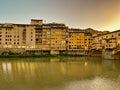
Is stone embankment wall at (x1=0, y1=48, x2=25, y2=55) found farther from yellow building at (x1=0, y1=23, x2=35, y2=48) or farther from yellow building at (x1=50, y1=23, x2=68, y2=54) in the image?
yellow building at (x1=50, y1=23, x2=68, y2=54)

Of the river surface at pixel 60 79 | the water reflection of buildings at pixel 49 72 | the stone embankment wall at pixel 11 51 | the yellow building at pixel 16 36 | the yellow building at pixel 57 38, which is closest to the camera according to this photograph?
the river surface at pixel 60 79

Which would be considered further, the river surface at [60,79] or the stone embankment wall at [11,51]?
the stone embankment wall at [11,51]

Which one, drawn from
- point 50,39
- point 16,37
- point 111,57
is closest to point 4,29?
point 16,37

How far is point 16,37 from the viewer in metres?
71.4

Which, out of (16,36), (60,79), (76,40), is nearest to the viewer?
(60,79)

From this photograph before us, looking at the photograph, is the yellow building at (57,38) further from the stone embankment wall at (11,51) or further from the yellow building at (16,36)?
the stone embankment wall at (11,51)

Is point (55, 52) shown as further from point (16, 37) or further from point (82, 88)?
point (82, 88)

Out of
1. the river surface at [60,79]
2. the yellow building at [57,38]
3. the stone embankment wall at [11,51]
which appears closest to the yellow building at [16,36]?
the stone embankment wall at [11,51]

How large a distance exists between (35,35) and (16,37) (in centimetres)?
763

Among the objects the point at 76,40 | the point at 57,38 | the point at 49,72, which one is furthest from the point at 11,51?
the point at 49,72

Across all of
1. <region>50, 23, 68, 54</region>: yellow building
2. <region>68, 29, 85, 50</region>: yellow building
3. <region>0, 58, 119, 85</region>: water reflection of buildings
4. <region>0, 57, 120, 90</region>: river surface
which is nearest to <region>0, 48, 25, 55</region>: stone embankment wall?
<region>50, 23, 68, 54</region>: yellow building

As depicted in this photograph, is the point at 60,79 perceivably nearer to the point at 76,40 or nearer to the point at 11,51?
the point at 11,51

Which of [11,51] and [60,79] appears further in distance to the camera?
[11,51]

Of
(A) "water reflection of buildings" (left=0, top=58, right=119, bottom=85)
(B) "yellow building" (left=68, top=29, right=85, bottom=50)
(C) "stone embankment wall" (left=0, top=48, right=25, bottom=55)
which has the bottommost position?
(A) "water reflection of buildings" (left=0, top=58, right=119, bottom=85)
